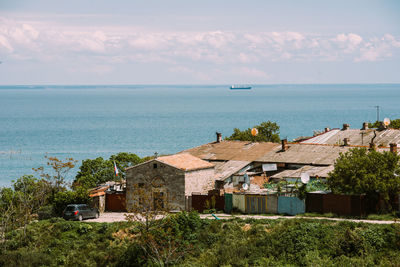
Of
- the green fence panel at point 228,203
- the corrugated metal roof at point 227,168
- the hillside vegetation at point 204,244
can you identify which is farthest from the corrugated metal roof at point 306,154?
the hillside vegetation at point 204,244

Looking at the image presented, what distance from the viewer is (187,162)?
168ft

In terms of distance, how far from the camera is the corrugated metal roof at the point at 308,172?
52.6 m

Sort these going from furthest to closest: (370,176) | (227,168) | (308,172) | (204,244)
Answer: (227,168) < (308,172) < (370,176) < (204,244)

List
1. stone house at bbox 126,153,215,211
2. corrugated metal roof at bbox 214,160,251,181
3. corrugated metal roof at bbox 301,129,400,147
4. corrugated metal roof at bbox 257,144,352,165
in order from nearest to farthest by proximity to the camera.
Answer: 1. stone house at bbox 126,153,215,211
2. corrugated metal roof at bbox 214,160,251,181
3. corrugated metal roof at bbox 257,144,352,165
4. corrugated metal roof at bbox 301,129,400,147

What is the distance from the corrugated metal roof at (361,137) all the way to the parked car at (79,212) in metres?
30.8

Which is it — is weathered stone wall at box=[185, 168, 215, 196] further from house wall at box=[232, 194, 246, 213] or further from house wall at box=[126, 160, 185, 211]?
house wall at box=[232, 194, 246, 213]

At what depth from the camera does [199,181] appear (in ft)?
167

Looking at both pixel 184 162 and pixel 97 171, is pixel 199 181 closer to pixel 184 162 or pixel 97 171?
pixel 184 162

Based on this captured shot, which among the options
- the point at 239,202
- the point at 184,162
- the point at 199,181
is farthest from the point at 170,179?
the point at 239,202

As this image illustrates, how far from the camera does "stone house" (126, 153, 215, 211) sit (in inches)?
1927

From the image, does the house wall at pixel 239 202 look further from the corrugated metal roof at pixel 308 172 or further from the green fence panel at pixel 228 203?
the corrugated metal roof at pixel 308 172

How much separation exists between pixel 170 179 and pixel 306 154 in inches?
682

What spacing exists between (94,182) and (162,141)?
318 feet

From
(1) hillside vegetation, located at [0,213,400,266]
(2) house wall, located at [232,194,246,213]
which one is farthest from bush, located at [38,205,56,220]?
(2) house wall, located at [232,194,246,213]
